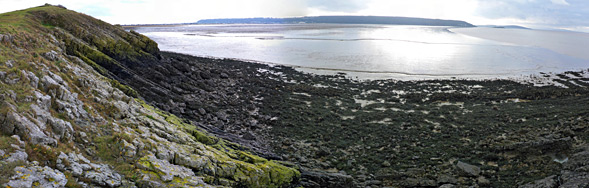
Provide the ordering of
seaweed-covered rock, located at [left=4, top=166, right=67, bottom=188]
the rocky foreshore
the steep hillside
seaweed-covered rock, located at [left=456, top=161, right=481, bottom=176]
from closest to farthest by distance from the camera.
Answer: seaweed-covered rock, located at [left=4, top=166, right=67, bottom=188] < the steep hillside < the rocky foreshore < seaweed-covered rock, located at [left=456, top=161, right=481, bottom=176]

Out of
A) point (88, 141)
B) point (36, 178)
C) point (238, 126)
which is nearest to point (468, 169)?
point (238, 126)

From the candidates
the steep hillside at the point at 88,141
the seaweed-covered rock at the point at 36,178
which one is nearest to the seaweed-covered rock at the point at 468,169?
the steep hillside at the point at 88,141

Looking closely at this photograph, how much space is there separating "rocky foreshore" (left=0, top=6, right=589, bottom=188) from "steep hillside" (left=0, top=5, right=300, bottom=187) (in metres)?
0.04

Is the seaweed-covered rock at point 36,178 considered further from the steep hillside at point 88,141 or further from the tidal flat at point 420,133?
the tidal flat at point 420,133

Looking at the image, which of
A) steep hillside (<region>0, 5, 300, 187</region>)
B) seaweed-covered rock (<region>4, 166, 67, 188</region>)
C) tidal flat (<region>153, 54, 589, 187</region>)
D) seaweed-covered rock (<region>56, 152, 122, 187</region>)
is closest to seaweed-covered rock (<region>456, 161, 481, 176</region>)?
tidal flat (<region>153, 54, 589, 187</region>)

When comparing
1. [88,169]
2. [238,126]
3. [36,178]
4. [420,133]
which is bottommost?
[420,133]

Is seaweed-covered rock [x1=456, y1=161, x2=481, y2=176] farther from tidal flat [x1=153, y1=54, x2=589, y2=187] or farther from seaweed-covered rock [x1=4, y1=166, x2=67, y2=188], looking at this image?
seaweed-covered rock [x1=4, y1=166, x2=67, y2=188]

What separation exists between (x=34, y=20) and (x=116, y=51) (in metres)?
5.21

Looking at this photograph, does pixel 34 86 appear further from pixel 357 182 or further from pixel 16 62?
pixel 357 182

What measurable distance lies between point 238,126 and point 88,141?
470 inches

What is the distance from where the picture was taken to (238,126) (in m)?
20.9

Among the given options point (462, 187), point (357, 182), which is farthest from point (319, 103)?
point (462, 187)

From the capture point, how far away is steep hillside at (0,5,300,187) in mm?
7457

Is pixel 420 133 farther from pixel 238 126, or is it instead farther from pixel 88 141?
pixel 88 141
